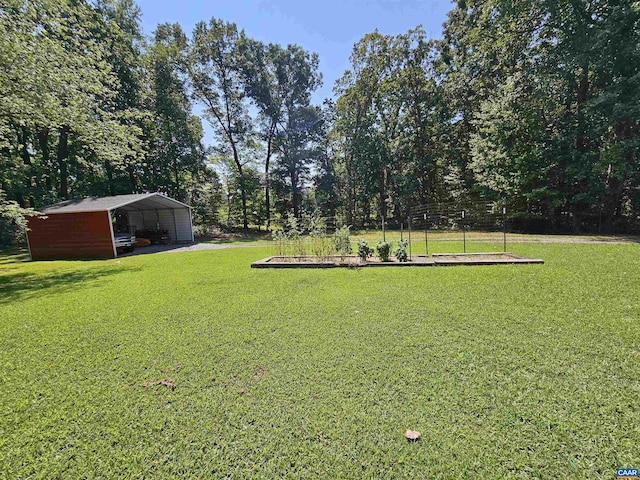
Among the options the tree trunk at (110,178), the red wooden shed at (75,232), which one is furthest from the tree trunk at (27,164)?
the red wooden shed at (75,232)

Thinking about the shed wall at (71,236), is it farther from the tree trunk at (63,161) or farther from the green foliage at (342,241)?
the green foliage at (342,241)

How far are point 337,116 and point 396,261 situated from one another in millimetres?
18836

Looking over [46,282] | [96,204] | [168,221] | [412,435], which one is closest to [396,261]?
[412,435]

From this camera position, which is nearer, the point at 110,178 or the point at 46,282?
the point at 46,282

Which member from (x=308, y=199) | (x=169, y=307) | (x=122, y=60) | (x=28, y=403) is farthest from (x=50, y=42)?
(x=308, y=199)

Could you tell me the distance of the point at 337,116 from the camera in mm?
22094

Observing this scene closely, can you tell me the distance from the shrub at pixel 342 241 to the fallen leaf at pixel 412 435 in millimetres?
5728

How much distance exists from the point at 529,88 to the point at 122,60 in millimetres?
22208

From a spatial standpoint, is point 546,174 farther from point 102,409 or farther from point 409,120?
point 102,409

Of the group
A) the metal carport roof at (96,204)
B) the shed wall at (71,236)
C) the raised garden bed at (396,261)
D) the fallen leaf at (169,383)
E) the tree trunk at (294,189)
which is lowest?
the fallen leaf at (169,383)

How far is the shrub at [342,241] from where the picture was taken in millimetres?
7277

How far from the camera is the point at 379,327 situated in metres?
3.10

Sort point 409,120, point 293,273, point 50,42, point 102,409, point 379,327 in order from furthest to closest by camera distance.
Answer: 1. point 409,120
2. point 50,42
3. point 293,273
4. point 379,327
5. point 102,409

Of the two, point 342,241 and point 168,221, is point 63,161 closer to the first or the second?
point 168,221
